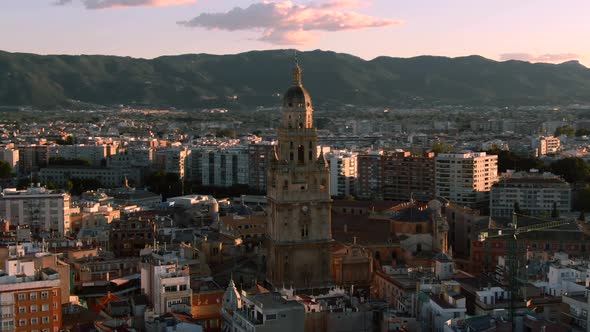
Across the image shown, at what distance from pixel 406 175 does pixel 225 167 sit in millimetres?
21886

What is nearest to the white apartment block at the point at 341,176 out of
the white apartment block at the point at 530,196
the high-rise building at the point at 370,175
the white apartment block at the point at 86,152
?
the high-rise building at the point at 370,175

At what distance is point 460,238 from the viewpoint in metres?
62.7

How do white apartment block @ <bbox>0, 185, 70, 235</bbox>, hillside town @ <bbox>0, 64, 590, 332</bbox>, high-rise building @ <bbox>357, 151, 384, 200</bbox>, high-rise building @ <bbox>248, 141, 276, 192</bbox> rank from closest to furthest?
hillside town @ <bbox>0, 64, 590, 332</bbox> < white apartment block @ <bbox>0, 185, 70, 235</bbox> < high-rise building @ <bbox>357, 151, 384, 200</bbox> < high-rise building @ <bbox>248, 141, 276, 192</bbox>

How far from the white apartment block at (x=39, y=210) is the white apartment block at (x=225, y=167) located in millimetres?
36663

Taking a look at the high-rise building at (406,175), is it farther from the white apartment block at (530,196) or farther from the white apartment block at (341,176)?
the white apartment block at (530,196)

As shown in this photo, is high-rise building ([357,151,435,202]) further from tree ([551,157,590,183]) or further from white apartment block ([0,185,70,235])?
white apartment block ([0,185,70,235])

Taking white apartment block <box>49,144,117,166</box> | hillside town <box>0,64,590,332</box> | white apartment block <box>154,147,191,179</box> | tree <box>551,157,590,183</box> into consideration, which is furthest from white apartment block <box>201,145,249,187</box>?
tree <box>551,157,590,183</box>

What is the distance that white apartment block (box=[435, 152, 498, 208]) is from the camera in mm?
82812

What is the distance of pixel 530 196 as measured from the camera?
77.6 m

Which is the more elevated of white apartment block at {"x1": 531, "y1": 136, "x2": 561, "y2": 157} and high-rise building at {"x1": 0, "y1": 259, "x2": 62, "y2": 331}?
white apartment block at {"x1": 531, "y1": 136, "x2": 561, "y2": 157}

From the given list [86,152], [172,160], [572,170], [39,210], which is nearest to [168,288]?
[39,210]

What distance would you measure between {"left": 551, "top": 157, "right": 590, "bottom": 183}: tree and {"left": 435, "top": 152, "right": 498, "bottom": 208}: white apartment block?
8.54 metres

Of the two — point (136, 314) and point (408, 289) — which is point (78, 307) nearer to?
point (136, 314)

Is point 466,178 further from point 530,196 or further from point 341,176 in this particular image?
point 341,176
